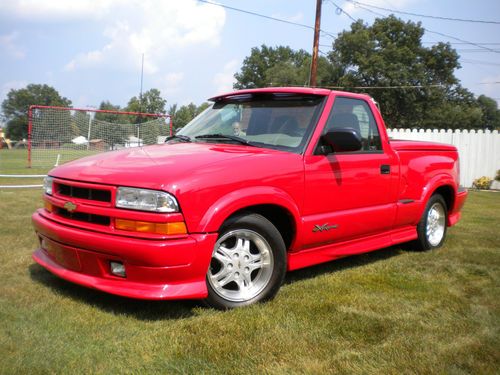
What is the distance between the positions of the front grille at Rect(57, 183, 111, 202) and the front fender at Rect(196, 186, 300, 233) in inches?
26.4

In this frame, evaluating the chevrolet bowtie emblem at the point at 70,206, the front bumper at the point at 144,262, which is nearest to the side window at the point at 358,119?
the front bumper at the point at 144,262

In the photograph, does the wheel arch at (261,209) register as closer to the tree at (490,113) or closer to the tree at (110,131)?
the tree at (110,131)

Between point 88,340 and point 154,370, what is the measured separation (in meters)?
0.55

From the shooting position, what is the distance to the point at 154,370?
250cm

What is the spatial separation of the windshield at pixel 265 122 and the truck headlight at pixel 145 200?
1.22 metres

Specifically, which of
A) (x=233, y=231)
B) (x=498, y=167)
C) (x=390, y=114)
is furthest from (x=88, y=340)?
(x=390, y=114)

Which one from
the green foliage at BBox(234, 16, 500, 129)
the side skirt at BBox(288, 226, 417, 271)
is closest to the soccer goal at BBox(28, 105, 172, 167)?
the side skirt at BBox(288, 226, 417, 271)

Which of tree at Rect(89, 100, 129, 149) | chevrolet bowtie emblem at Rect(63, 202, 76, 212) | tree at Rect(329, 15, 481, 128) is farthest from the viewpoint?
tree at Rect(329, 15, 481, 128)

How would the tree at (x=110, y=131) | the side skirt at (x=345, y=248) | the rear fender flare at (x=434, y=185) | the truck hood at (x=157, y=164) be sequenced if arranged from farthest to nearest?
the tree at (x=110, y=131) < the rear fender flare at (x=434, y=185) < the side skirt at (x=345, y=248) < the truck hood at (x=157, y=164)

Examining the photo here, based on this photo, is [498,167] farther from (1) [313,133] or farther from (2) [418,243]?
(1) [313,133]

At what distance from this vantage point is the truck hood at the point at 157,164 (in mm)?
3119

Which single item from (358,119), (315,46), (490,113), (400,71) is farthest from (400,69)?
(358,119)

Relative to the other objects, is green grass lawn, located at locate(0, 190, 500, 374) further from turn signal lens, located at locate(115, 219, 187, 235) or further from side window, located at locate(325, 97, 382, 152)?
side window, located at locate(325, 97, 382, 152)

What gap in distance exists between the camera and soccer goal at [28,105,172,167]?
66.0 feet
